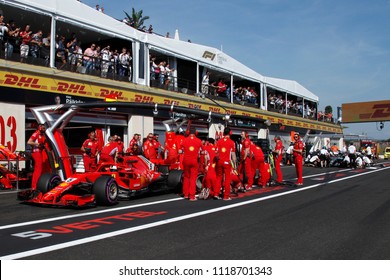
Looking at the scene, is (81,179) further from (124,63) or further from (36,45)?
(124,63)

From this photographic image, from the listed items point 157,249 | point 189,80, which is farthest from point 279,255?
point 189,80

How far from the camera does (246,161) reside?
12.4m

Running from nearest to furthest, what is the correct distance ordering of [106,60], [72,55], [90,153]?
[90,153] < [72,55] < [106,60]

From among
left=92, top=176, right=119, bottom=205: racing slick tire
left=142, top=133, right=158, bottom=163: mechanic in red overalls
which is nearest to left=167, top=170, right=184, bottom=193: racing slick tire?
left=92, top=176, right=119, bottom=205: racing slick tire

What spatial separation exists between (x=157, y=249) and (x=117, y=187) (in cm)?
420

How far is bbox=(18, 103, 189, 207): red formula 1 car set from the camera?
27.5 ft

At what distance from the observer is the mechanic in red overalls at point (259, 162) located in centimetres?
1253

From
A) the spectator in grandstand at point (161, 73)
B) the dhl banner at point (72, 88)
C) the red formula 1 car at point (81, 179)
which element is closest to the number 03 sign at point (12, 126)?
the dhl banner at point (72, 88)

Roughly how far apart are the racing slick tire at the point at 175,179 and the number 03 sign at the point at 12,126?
21.4 feet

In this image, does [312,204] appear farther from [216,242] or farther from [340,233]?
[216,242]

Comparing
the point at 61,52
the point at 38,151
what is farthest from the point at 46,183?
the point at 61,52

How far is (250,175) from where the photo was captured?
484 inches

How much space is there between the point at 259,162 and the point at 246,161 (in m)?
0.50

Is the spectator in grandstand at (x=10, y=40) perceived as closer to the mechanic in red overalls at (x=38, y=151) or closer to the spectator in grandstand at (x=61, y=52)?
the spectator in grandstand at (x=61, y=52)
